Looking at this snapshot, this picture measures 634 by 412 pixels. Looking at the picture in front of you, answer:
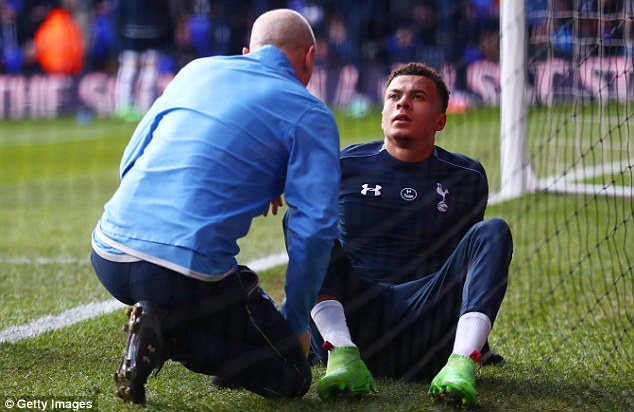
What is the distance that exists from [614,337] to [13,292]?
117 inches

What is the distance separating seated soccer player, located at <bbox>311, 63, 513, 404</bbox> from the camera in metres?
3.43

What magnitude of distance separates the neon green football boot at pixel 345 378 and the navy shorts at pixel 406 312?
0.28 m

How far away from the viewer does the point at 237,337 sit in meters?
3.34

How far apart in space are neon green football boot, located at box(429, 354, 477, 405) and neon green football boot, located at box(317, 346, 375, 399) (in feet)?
0.78

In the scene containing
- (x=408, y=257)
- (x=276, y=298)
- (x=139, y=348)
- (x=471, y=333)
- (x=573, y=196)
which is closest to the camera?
(x=139, y=348)

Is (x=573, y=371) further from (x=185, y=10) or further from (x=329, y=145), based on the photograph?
(x=185, y=10)

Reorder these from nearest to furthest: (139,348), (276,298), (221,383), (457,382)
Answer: (139,348)
(457,382)
(221,383)
(276,298)

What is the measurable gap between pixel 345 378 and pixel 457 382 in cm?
38

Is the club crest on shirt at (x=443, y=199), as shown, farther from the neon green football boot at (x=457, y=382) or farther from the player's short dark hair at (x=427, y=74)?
the neon green football boot at (x=457, y=382)

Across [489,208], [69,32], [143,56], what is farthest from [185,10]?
[489,208]

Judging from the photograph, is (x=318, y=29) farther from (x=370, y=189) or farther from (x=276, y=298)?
(x=370, y=189)

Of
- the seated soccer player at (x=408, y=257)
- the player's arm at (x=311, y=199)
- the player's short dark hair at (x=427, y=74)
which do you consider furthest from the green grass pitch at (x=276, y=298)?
the player's short dark hair at (x=427, y=74)
